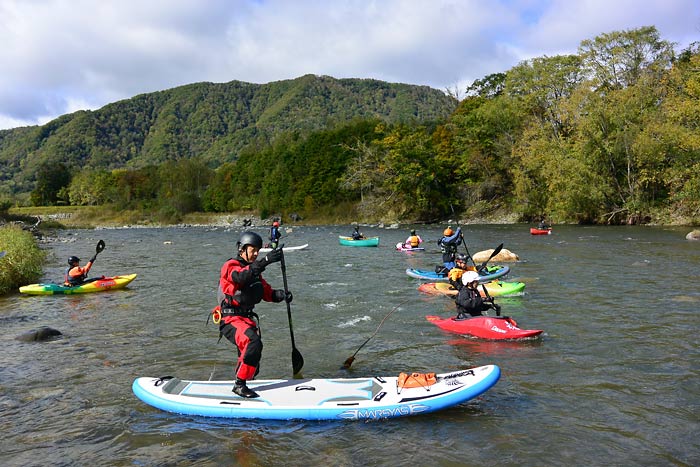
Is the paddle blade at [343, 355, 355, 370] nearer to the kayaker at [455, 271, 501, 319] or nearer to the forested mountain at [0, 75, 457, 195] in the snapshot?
the kayaker at [455, 271, 501, 319]

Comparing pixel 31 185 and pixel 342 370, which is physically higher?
pixel 31 185

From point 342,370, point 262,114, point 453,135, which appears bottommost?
point 342,370

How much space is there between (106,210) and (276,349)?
8860 centimetres

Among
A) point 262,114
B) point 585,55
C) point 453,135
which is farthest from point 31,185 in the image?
point 585,55

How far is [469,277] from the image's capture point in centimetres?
975

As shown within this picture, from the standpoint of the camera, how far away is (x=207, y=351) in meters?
9.09

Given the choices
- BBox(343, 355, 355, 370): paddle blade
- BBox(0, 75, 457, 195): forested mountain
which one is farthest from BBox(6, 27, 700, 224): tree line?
BBox(0, 75, 457, 195): forested mountain

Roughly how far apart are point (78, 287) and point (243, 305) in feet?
37.8

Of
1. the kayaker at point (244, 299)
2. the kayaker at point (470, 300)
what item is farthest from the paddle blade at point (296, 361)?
the kayaker at point (470, 300)

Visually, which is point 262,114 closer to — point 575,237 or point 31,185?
point 31,185

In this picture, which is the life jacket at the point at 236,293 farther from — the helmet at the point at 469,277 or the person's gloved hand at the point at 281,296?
the helmet at the point at 469,277

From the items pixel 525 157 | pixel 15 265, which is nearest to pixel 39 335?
pixel 15 265

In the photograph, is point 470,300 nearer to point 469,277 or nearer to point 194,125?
point 469,277

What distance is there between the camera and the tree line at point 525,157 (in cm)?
3344
